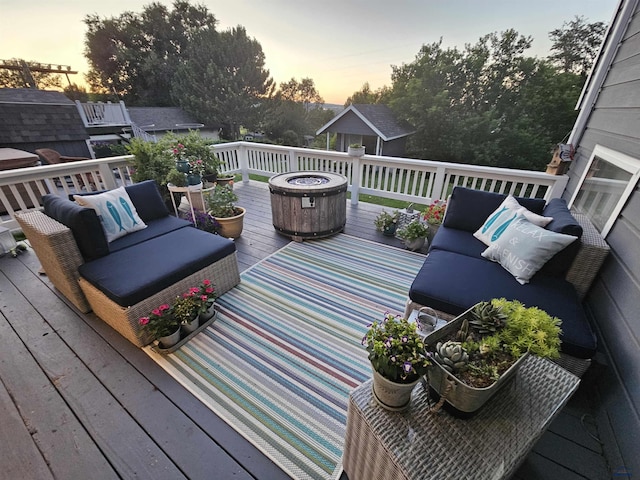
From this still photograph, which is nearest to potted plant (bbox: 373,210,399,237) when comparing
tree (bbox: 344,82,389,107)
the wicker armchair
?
the wicker armchair

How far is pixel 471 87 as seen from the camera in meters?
12.5

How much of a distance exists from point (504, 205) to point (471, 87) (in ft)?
45.8

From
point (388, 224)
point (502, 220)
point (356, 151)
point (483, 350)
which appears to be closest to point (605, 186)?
point (502, 220)

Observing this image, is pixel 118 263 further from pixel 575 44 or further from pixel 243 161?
pixel 575 44

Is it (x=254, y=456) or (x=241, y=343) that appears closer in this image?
(x=254, y=456)

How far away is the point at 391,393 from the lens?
0.86 metres

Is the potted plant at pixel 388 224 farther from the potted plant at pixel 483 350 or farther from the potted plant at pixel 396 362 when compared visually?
the potted plant at pixel 396 362

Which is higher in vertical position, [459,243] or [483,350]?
[483,350]

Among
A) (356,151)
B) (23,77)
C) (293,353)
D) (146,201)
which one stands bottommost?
(293,353)

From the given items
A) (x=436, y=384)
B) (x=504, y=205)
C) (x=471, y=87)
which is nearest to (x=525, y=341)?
(x=436, y=384)

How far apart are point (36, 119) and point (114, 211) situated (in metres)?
8.41

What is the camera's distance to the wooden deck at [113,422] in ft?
Answer: 3.97

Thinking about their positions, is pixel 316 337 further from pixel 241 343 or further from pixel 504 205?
pixel 504 205

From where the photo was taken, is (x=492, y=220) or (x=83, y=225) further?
(x=492, y=220)
